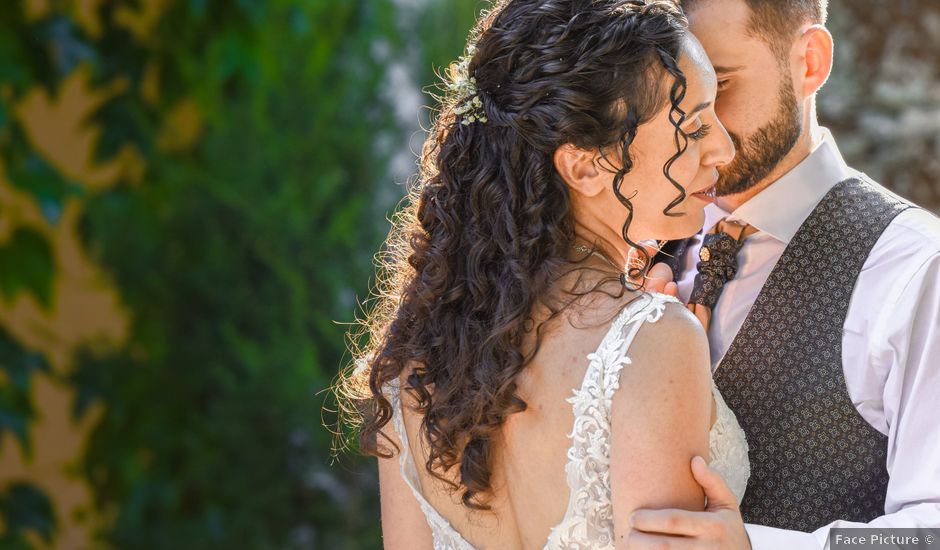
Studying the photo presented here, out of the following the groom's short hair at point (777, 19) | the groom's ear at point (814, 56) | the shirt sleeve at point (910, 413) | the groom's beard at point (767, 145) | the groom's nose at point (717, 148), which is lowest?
the shirt sleeve at point (910, 413)

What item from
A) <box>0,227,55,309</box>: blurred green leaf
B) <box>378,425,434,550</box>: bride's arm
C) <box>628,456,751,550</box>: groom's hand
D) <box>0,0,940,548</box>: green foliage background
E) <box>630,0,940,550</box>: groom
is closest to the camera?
<box>628,456,751,550</box>: groom's hand

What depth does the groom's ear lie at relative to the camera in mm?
1949

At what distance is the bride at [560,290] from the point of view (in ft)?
4.63

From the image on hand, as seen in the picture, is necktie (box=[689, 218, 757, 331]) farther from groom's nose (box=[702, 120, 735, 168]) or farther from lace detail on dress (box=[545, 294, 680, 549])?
lace detail on dress (box=[545, 294, 680, 549])

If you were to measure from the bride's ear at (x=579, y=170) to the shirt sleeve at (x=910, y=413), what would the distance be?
0.51 m

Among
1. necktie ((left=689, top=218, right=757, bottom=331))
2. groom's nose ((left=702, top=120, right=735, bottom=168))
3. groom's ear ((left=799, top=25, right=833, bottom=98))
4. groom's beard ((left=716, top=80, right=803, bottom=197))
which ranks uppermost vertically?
groom's ear ((left=799, top=25, right=833, bottom=98))

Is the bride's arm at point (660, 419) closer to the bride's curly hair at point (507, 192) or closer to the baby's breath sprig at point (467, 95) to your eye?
the bride's curly hair at point (507, 192)

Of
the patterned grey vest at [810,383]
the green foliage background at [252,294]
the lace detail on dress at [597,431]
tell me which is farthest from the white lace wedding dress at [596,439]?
the green foliage background at [252,294]

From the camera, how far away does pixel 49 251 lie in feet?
8.75

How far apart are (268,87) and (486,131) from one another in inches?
89.6

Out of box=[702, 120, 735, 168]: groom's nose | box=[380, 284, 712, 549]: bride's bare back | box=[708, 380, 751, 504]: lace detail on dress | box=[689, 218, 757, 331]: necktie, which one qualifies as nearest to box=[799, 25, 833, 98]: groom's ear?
box=[689, 218, 757, 331]: necktie

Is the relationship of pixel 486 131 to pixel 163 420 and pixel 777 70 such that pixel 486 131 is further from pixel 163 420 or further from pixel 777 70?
pixel 163 420

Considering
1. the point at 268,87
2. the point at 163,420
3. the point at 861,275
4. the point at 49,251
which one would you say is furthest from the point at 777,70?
the point at 163,420

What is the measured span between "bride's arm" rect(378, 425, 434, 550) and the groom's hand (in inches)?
17.2
